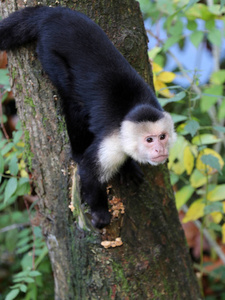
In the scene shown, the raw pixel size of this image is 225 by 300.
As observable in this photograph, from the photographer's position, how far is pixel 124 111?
150cm

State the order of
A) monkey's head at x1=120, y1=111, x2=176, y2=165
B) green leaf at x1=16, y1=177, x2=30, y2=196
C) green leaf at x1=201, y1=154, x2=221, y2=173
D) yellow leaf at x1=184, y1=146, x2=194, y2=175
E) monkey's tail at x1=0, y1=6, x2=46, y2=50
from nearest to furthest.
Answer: monkey's head at x1=120, y1=111, x2=176, y2=165
monkey's tail at x1=0, y1=6, x2=46, y2=50
green leaf at x1=201, y1=154, x2=221, y2=173
green leaf at x1=16, y1=177, x2=30, y2=196
yellow leaf at x1=184, y1=146, x2=194, y2=175

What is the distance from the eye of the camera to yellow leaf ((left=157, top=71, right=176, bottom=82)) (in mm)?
1982

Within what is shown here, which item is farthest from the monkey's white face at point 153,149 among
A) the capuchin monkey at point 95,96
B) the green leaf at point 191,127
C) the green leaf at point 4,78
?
the green leaf at point 4,78

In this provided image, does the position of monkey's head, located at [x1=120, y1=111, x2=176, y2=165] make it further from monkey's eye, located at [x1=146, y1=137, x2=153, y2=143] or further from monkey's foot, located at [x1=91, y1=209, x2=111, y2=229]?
monkey's foot, located at [x1=91, y1=209, x2=111, y2=229]

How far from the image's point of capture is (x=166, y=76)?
2.00 metres

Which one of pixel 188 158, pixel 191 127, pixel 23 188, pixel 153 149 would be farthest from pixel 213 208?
pixel 23 188

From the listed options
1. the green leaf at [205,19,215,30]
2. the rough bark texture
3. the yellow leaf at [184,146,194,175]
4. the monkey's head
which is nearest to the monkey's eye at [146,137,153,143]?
the monkey's head

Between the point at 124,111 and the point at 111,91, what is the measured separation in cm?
10

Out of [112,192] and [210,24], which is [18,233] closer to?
[112,192]

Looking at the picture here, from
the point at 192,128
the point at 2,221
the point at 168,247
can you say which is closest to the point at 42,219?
the point at 168,247

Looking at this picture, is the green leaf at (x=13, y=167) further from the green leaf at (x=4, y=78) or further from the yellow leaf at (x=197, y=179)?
the yellow leaf at (x=197, y=179)

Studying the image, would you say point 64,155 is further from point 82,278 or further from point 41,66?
point 82,278

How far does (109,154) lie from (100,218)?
258 mm

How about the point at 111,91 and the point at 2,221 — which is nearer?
the point at 111,91
